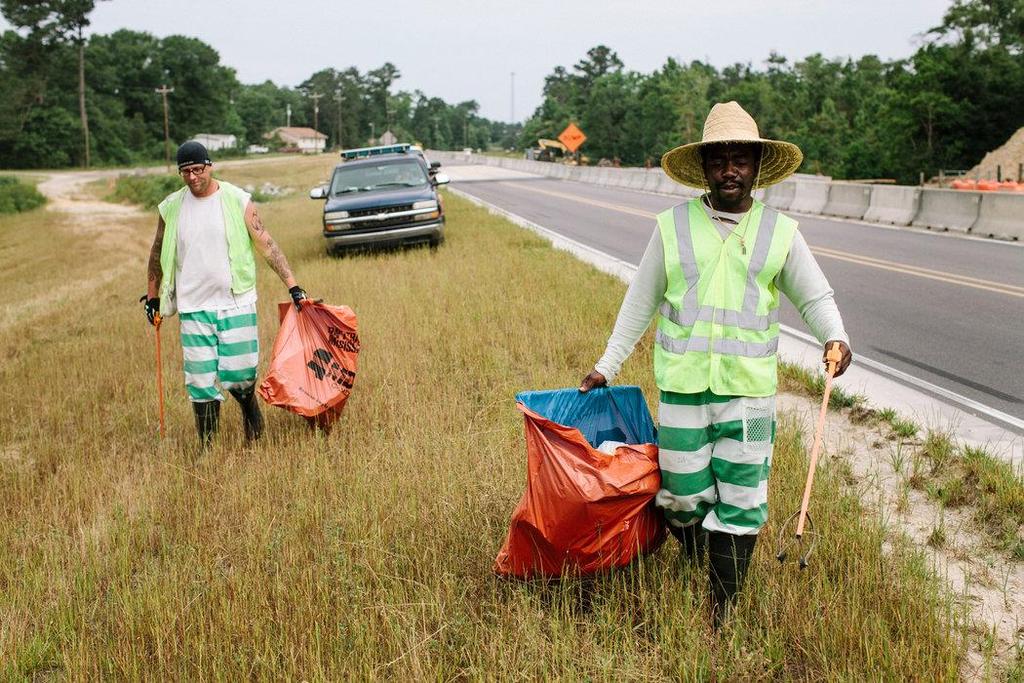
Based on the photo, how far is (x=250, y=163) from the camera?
94750mm

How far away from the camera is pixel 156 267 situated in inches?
228

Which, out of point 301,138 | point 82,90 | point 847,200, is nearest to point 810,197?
point 847,200

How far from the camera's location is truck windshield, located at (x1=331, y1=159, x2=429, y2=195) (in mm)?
16578

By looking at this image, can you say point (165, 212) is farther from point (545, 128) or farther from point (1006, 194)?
point (545, 128)

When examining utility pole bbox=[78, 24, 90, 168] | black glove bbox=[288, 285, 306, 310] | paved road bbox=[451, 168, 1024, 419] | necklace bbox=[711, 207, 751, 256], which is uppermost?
utility pole bbox=[78, 24, 90, 168]

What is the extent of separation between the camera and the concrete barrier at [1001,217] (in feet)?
49.2

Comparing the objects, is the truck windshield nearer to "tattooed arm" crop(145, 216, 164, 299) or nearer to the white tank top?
"tattooed arm" crop(145, 216, 164, 299)

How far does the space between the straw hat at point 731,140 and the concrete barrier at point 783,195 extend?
2035 cm

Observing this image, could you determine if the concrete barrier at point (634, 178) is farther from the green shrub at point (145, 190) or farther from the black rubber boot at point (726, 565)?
the black rubber boot at point (726, 565)

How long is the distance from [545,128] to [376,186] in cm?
11543

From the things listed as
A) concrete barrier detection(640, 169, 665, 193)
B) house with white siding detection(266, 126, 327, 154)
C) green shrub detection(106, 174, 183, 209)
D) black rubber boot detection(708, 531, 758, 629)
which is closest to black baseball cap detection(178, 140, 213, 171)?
black rubber boot detection(708, 531, 758, 629)

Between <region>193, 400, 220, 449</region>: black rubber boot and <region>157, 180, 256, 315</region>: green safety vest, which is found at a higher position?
<region>157, 180, 256, 315</region>: green safety vest

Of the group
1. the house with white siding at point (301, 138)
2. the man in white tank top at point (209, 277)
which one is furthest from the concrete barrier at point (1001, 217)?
the house with white siding at point (301, 138)

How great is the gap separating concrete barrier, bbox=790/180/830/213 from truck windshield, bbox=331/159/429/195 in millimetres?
10226
